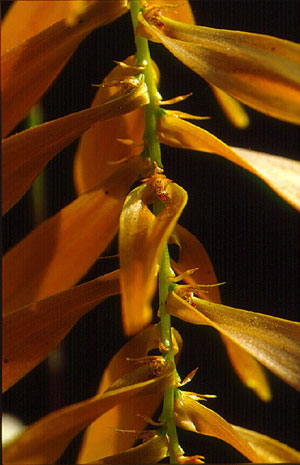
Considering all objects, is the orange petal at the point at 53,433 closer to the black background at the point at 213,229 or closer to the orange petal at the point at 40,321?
the orange petal at the point at 40,321

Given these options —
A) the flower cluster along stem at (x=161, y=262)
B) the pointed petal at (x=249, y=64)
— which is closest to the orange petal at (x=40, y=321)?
the flower cluster along stem at (x=161, y=262)

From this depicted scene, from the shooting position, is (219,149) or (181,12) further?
(181,12)

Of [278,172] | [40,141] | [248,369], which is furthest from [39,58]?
[248,369]

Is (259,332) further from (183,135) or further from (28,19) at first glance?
(28,19)

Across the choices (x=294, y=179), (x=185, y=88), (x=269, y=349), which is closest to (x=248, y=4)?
(x=185, y=88)

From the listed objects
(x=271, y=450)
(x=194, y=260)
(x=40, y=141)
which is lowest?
(x=271, y=450)

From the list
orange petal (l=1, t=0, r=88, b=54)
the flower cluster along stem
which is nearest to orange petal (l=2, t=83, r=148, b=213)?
the flower cluster along stem
